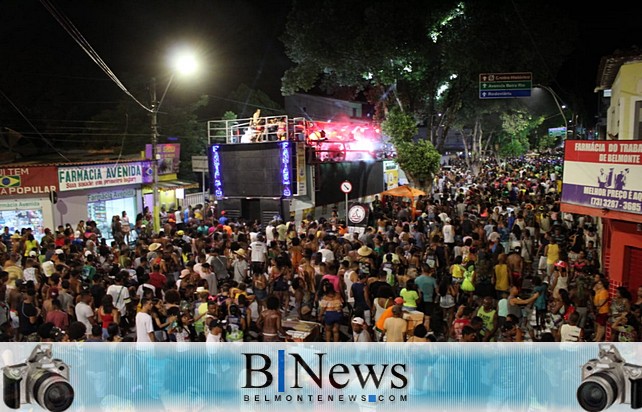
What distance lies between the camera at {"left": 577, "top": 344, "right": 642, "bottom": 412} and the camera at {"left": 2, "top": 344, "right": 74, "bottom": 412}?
5438 millimetres

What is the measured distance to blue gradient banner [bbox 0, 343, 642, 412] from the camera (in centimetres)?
597

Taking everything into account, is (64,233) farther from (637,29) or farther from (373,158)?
(637,29)

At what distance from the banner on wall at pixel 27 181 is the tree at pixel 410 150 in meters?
13.3

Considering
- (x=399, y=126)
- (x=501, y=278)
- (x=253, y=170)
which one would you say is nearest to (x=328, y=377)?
(x=501, y=278)

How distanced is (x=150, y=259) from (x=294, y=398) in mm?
6625

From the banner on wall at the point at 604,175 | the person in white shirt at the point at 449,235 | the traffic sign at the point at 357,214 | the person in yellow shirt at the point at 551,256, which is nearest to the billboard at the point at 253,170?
the traffic sign at the point at 357,214

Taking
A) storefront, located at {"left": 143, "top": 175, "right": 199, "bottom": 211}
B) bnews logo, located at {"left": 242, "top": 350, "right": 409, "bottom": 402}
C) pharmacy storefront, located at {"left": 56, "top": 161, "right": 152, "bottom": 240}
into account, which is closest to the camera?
bnews logo, located at {"left": 242, "top": 350, "right": 409, "bottom": 402}

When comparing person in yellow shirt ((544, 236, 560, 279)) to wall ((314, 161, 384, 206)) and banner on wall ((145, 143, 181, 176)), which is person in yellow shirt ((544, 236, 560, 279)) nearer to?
wall ((314, 161, 384, 206))

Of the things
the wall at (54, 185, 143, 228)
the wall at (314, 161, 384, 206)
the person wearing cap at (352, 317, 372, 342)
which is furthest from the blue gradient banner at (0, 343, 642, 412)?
the wall at (314, 161, 384, 206)

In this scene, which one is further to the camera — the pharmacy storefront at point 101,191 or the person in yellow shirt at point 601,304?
the pharmacy storefront at point 101,191

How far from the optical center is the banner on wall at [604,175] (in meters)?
9.28

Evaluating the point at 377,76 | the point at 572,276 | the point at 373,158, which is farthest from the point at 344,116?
the point at 572,276

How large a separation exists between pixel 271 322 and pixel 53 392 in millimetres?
2805

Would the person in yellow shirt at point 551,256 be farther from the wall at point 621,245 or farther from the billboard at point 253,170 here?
the billboard at point 253,170
